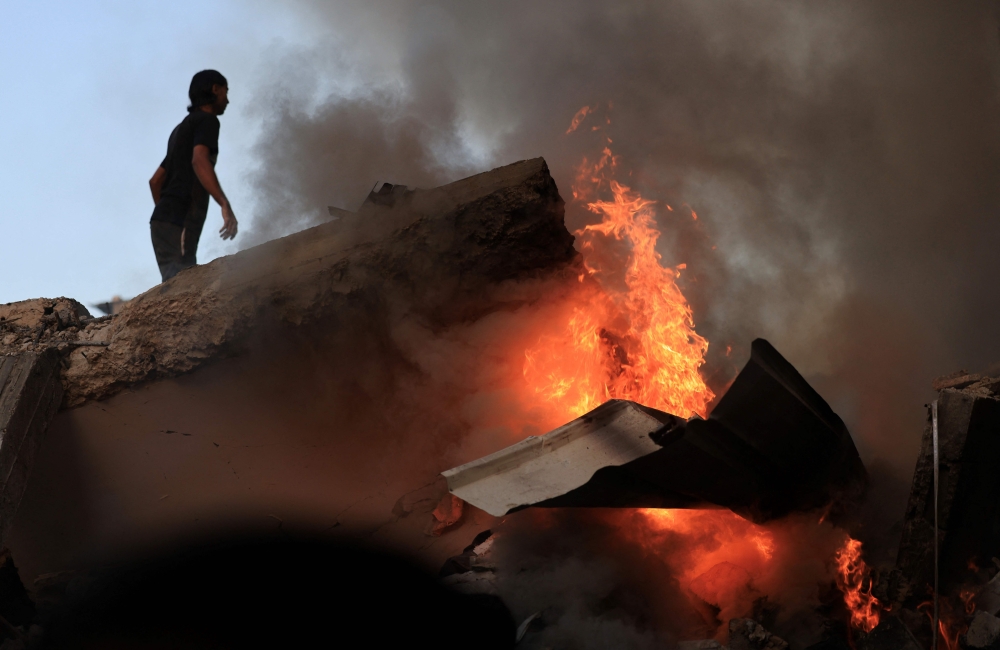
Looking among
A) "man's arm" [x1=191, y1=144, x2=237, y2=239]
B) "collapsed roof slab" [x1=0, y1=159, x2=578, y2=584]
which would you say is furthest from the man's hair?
"collapsed roof slab" [x1=0, y1=159, x2=578, y2=584]

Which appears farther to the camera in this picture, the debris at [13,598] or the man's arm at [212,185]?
the man's arm at [212,185]

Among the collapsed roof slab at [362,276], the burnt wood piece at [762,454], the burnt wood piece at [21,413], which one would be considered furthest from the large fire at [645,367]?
the burnt wood piece at [21,413]

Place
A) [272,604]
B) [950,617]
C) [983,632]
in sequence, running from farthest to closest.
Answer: [272,604] < [950,617] < [983,632]

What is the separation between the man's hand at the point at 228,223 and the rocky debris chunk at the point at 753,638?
390 centimetres

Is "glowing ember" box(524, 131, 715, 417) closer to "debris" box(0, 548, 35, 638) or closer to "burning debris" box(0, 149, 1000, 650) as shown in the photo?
"burning debris" box(0, 149, 1000, 650)

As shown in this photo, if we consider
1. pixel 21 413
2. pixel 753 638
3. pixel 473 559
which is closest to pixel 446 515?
pixel 473 559

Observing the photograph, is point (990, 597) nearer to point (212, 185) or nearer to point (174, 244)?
point (212, 185)

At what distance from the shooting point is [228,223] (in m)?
4.95

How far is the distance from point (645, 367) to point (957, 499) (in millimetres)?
1933

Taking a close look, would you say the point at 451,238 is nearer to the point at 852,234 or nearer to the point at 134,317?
the point at 134,317

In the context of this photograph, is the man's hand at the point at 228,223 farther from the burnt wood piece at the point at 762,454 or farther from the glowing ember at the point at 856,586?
the glowing ember at the point at 856,586

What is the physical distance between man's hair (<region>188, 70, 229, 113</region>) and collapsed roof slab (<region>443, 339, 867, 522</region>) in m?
3.49

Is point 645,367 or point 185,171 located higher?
point 185,171

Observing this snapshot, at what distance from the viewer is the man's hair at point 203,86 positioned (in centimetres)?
525
